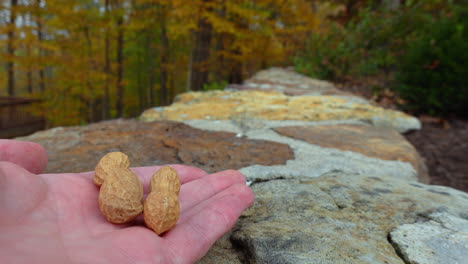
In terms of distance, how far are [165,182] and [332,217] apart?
0.68m

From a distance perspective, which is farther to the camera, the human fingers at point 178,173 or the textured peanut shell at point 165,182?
the human fingers at point 178,173

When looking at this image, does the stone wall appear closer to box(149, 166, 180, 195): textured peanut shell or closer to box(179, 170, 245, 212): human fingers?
box(179, 170, 245, 212): human fingers

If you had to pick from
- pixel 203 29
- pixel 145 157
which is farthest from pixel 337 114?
pixel 203 29

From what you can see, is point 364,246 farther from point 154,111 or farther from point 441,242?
point 154,111

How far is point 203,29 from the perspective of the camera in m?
6.78

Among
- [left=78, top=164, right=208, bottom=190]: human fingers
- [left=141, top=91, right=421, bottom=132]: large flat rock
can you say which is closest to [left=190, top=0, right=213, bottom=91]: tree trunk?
[left=141, top=91, right=421, bottom=132]: large flat rock

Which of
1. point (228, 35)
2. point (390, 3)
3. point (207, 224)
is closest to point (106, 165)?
point (207, 224)

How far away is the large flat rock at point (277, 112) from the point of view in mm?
3168

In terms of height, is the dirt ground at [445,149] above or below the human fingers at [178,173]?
below

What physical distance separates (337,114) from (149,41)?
15215mm

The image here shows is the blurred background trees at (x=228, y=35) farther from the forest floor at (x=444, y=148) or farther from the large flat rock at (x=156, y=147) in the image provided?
the large flat rock at (x=156, y=147)

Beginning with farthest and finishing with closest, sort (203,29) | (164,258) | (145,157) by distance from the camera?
(203,29), (145,157), (164,258)

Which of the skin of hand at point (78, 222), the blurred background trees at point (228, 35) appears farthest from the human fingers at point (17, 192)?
the blurred background trees at point (228, 35)

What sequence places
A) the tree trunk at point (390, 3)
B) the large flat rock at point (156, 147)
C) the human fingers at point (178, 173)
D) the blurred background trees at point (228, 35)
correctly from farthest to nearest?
the tree trunk at point (390, 3) < the blurred background trees at point (228, 35) < the large flat rock at point (156, 147) < the human fingers at point (178, 173)
